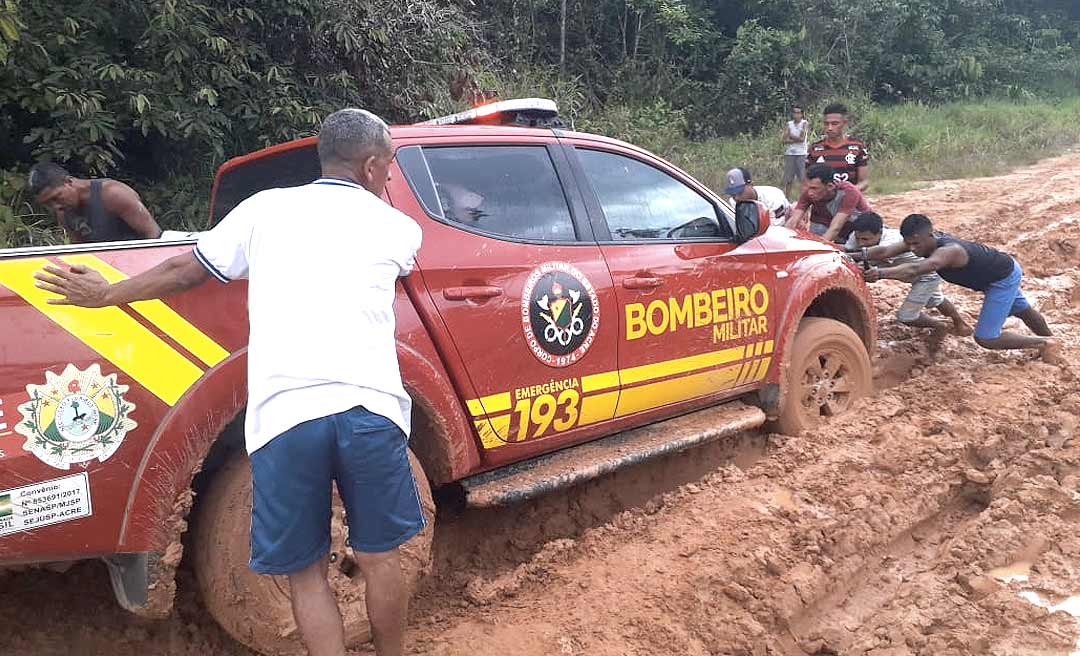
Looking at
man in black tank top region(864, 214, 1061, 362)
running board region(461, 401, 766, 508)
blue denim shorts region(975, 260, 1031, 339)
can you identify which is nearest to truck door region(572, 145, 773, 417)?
running board region(461, 401, 766, 508)

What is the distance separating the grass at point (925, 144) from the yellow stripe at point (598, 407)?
982 centimetres

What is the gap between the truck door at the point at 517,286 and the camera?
3047mm

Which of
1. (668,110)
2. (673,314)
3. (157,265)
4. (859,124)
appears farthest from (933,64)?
(157,265)

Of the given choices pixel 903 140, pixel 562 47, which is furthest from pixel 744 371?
pixel 903 140

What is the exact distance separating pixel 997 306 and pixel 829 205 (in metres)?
1.61

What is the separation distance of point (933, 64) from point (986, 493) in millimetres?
19433

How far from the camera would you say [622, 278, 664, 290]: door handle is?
11.6 ft

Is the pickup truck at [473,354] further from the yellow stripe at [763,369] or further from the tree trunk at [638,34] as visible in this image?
the tree trunk at [638,34]

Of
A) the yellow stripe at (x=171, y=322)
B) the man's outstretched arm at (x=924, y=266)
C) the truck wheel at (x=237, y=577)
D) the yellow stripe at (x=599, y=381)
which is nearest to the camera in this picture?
the yellow stripe at (x=171, y=322)

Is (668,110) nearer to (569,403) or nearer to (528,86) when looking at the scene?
(528,86)

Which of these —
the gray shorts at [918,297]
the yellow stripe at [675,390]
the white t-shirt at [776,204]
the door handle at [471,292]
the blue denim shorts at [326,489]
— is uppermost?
the door handle at [471,292]

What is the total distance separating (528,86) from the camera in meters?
12.9

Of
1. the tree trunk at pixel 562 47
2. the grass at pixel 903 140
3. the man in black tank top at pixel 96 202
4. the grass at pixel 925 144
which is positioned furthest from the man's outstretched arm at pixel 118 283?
the tree trunk at pixel 562 47

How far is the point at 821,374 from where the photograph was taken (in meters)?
4.61
